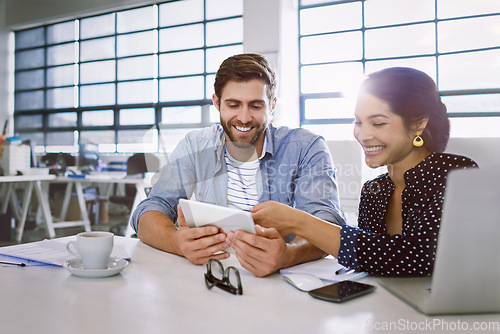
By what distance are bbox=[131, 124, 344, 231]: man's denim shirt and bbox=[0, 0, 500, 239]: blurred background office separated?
1.92m

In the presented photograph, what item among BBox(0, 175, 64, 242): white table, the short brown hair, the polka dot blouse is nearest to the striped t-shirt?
the short brown hair

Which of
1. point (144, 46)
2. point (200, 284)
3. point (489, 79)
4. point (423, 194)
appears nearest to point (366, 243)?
point (423, 194)

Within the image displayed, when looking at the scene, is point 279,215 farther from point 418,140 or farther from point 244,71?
point 244,71

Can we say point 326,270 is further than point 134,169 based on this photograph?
No

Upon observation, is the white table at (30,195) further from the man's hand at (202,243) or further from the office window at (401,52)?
the man's hand at (202,243)

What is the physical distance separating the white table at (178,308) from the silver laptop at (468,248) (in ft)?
0.09

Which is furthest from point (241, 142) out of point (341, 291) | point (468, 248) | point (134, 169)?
point (134, 169)

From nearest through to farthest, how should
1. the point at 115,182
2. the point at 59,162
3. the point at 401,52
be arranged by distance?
1. the point at 115,182
2. the point at 401,52
3. the point at 59,162

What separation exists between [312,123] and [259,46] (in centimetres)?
131

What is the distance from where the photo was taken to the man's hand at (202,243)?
979 millimetres

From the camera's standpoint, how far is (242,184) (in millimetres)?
1578

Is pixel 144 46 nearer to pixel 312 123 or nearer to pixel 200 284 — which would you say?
pixel 312 123

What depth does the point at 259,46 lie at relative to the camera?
5.50m

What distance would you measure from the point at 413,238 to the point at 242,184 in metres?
0.81
